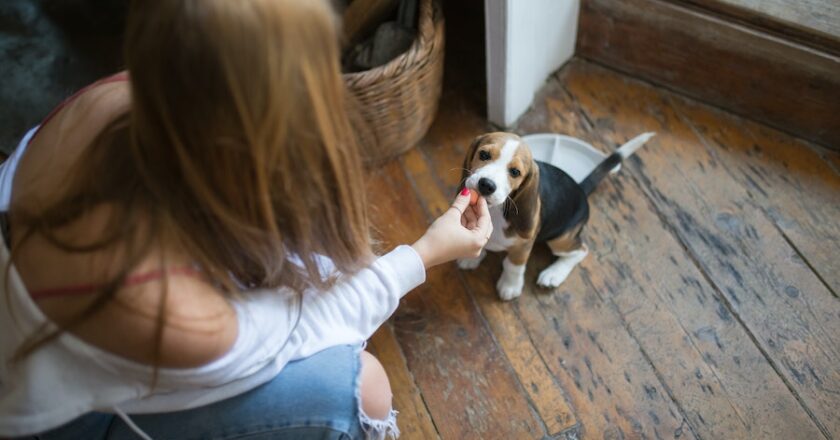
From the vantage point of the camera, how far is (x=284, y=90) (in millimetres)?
638

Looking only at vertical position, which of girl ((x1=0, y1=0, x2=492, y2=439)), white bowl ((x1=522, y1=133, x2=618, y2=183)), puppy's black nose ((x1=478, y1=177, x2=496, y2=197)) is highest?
girl ((x1=0, y1=0, x2=492, y2=439))

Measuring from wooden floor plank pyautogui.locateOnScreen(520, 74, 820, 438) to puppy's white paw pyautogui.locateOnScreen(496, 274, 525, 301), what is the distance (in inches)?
6.6

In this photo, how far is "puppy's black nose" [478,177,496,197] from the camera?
1060mm

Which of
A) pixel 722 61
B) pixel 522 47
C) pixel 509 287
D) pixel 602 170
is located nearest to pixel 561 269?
pixel 509 287

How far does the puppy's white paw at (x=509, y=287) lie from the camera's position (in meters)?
1.40

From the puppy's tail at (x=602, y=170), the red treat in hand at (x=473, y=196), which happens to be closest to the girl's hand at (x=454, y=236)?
the red treat in hand at (x=473, y=196)

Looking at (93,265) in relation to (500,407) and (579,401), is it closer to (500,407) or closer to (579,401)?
(500,407)

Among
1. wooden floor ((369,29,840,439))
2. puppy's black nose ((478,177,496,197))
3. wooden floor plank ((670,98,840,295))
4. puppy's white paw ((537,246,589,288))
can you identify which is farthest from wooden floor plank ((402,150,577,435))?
wooden floor plank ((670,98,840,295))

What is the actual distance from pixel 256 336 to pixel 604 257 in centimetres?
90

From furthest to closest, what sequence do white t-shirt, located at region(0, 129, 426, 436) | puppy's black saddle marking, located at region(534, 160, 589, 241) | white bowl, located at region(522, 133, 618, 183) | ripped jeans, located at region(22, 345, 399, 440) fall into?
white bowl, located at region(522, 133, 618, 183)
puppy's black saddle marking, located at region(534, 160, 589, 241)
ripped jeans, located at region(22, 345, 399, 440)
white t-shirt, located at region(0, 129, 426, 436)

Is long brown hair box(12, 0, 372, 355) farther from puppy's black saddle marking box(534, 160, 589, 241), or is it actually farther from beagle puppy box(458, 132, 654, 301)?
puppy's black saddle marking box(534, 160, 589, 241)

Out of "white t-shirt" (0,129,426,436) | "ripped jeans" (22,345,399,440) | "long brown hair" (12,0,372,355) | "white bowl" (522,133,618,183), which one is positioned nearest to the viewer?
"long brown hair" (12,0,372,355)

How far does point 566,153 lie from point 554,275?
343 millimetres

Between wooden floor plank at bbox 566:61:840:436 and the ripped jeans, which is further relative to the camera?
wooden floor plank at bbox 566:61:840:436
